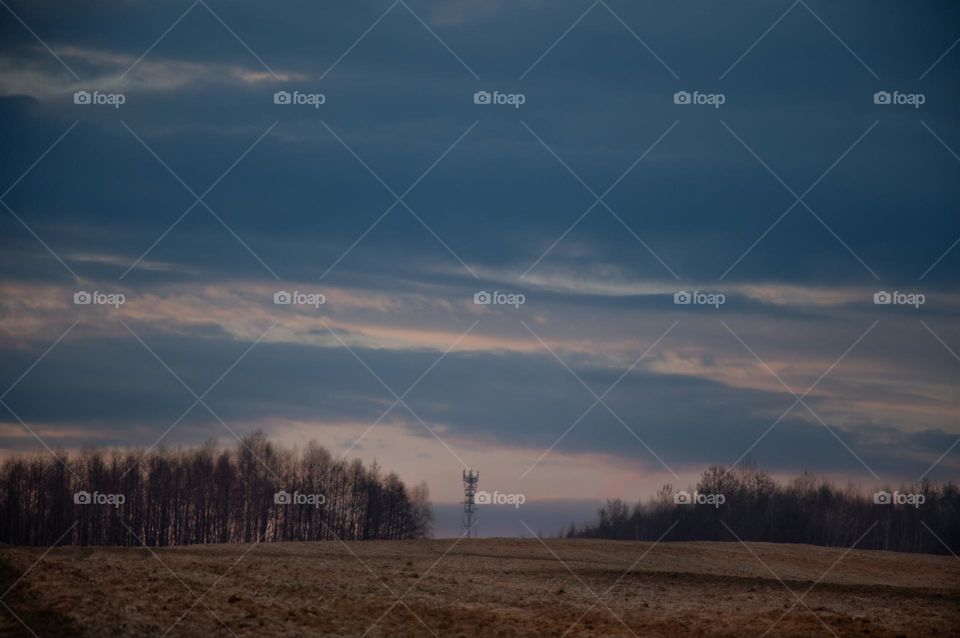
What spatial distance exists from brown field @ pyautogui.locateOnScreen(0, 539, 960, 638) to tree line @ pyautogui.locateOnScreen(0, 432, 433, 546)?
49.2 metres

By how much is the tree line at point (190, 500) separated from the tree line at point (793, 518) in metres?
34.0

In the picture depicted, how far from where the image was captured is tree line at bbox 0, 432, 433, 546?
98625 mm

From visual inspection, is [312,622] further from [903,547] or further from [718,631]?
[903,547]

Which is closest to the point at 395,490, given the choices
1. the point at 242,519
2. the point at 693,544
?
the point at 242,519

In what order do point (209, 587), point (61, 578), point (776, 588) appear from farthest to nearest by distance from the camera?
point (776, 588), point (209, 587), point (61, 578)

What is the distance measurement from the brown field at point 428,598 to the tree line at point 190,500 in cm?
4916

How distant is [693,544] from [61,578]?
48.4 m

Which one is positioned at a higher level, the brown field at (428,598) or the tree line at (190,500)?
the tree line at (190,500)

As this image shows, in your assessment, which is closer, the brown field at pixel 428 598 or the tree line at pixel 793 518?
the brown field at pixel 428 598

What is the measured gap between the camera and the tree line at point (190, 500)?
98625mm

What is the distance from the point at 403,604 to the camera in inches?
1452

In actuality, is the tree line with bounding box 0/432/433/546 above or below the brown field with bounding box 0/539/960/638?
above

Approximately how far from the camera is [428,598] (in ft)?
125

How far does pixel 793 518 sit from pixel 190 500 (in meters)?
67.2
